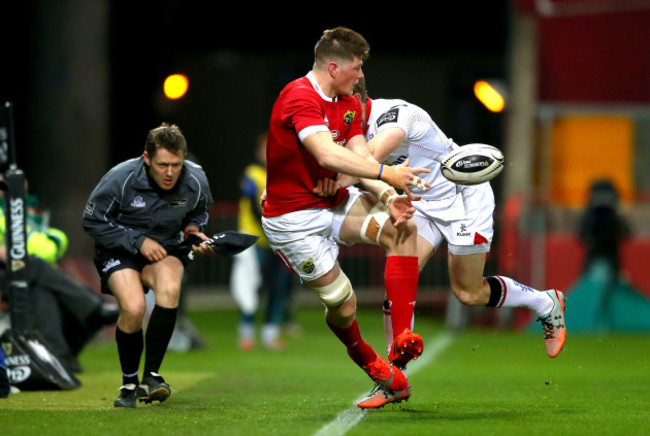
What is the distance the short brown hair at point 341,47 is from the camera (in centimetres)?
784

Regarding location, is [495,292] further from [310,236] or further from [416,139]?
[310,236]

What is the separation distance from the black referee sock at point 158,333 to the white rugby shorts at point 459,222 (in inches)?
74.5

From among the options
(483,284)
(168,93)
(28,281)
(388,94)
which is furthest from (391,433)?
(388,94)

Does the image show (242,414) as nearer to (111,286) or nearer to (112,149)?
(111,286)

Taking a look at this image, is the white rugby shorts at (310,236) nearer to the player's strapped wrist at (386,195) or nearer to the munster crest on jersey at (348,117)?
the player's strapped wrist at (386,195)

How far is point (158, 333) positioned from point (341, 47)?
2459mm

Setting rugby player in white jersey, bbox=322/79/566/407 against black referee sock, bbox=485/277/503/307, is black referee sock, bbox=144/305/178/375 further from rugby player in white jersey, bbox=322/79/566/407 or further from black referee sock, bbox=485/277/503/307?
black referee sock, bbox=485/277/503/307

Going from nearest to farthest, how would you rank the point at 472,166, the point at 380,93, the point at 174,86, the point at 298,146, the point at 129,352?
the point at 472,166
the point at 298,146
the point at 129,352
the point at 174,86
the point at 380,93

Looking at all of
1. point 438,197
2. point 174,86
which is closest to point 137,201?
point 174,86

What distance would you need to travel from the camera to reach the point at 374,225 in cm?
788

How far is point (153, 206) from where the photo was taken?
8.77 m

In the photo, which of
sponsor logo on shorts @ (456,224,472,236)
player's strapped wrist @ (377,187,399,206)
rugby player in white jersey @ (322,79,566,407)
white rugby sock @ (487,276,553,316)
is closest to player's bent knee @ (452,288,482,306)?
rugby player in white jersey @ (322,79,566,407)

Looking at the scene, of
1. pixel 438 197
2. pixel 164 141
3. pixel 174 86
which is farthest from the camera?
pixel 174 86

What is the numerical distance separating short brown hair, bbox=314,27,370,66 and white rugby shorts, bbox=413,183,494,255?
1.46m
